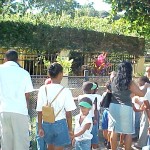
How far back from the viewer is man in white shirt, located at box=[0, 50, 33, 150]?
4680 millimetres

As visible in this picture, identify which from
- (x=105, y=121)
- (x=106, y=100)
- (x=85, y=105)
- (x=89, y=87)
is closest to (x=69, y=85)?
(x=105, y=121)

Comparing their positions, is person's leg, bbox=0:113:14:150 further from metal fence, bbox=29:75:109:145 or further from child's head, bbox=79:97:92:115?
metal fence, bbox=29:75:109:145

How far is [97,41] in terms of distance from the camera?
17188 millimetres

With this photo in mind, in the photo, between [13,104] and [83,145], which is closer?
[13,104]

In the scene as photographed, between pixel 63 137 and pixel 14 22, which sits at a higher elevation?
pixel 14 22

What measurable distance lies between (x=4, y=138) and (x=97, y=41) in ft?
42.0

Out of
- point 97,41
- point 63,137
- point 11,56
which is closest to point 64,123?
point 63,137

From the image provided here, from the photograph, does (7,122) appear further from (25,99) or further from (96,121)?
(96,121)

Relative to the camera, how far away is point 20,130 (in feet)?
15.8

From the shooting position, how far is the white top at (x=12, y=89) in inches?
184

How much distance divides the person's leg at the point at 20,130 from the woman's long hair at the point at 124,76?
149 cm

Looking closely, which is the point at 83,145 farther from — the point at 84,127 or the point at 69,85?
the point at 69,85

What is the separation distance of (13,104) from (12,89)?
196mm

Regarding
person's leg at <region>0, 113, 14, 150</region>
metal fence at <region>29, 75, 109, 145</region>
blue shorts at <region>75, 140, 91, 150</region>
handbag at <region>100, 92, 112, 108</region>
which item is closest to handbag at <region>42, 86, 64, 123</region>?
person's leg at <region>0, 113, 14, 150</region>
